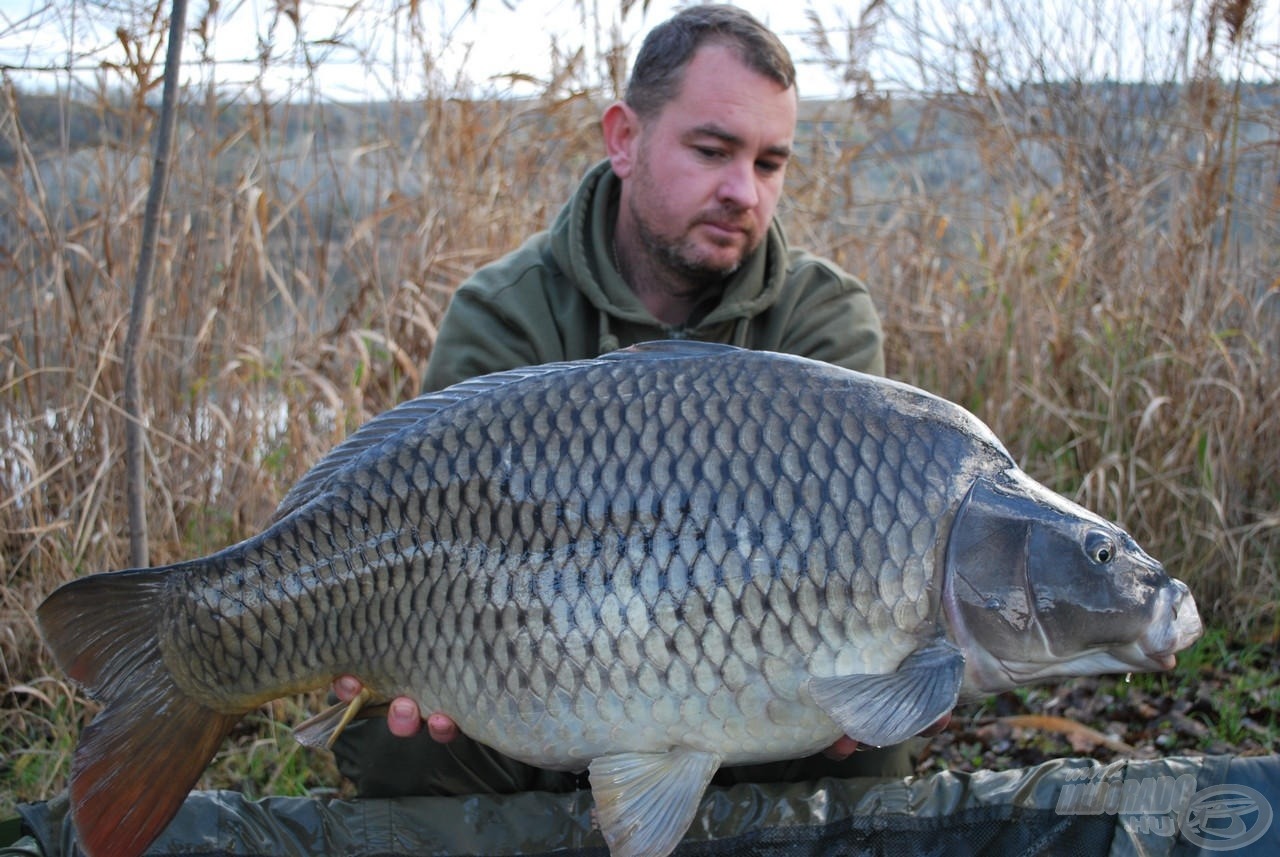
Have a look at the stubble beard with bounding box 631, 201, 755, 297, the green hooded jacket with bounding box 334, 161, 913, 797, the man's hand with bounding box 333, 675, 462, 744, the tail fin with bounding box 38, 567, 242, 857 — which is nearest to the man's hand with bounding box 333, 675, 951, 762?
the man's hand with bounding box 333, 675, 462, 744

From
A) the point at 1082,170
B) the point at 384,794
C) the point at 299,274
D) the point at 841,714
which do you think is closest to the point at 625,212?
the point at 299,274

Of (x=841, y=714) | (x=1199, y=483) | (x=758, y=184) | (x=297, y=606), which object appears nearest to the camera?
(x=841, y=714)

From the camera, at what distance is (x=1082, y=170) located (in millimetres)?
3355

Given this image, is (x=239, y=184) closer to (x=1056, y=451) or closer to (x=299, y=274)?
(x=299, y=274)

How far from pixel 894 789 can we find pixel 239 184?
2.00m

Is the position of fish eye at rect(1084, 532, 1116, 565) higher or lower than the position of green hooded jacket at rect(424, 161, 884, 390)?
lower

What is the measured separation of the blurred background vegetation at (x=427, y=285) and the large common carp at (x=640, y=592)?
0.80 metres

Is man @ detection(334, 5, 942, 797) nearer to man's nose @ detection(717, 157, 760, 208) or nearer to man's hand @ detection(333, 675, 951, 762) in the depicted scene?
man's nose @ detection(717, 157, 760, 208)

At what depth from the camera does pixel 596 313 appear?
2.15 meters

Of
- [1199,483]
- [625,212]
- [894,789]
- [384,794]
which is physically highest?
[625,212]

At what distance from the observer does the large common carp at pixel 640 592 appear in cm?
124

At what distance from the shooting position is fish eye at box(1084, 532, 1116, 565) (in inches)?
48.3

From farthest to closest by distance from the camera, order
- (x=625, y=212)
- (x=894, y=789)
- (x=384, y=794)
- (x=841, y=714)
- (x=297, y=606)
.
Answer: (x=625, y=212)
(x=384, y=794)
(x=894, y=789)
(x=297, y=606)
(x=841, y=714)

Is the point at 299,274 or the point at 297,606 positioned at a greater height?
the point at 299,274
